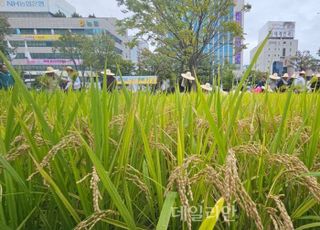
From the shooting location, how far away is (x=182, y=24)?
12703 millimetres

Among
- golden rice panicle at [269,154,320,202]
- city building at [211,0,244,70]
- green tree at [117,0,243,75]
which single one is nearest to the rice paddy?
golden rice panicle at [269,154,320,202]

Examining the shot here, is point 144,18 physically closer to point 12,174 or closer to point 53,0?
point 12,174

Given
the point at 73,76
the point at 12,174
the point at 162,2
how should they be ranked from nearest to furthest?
the point at 12,174
the point at 73,76
the point at 162,2

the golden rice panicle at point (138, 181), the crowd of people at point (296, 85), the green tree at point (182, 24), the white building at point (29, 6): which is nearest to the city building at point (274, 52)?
the crowd of people at point (296, 85)

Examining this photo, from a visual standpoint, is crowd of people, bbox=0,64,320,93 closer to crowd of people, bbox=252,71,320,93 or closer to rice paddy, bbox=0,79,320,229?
crowd of people, bbox=252,71,320,93

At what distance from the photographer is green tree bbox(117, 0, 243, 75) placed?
41.7ft

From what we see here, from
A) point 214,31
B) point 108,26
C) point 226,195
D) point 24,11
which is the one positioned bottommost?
point 226,195

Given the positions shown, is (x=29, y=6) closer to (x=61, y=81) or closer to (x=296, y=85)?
(x=61, y=81)

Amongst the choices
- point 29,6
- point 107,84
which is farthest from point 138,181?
point 29,6

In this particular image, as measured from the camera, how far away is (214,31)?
1379 cm

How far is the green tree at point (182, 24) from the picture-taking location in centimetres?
1272

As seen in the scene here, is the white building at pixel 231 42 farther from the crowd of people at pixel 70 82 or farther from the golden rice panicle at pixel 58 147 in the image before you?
the golden rice panicle at pixel 58 147

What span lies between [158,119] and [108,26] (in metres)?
57.9

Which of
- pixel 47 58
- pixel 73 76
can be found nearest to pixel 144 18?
pixel 73 76
